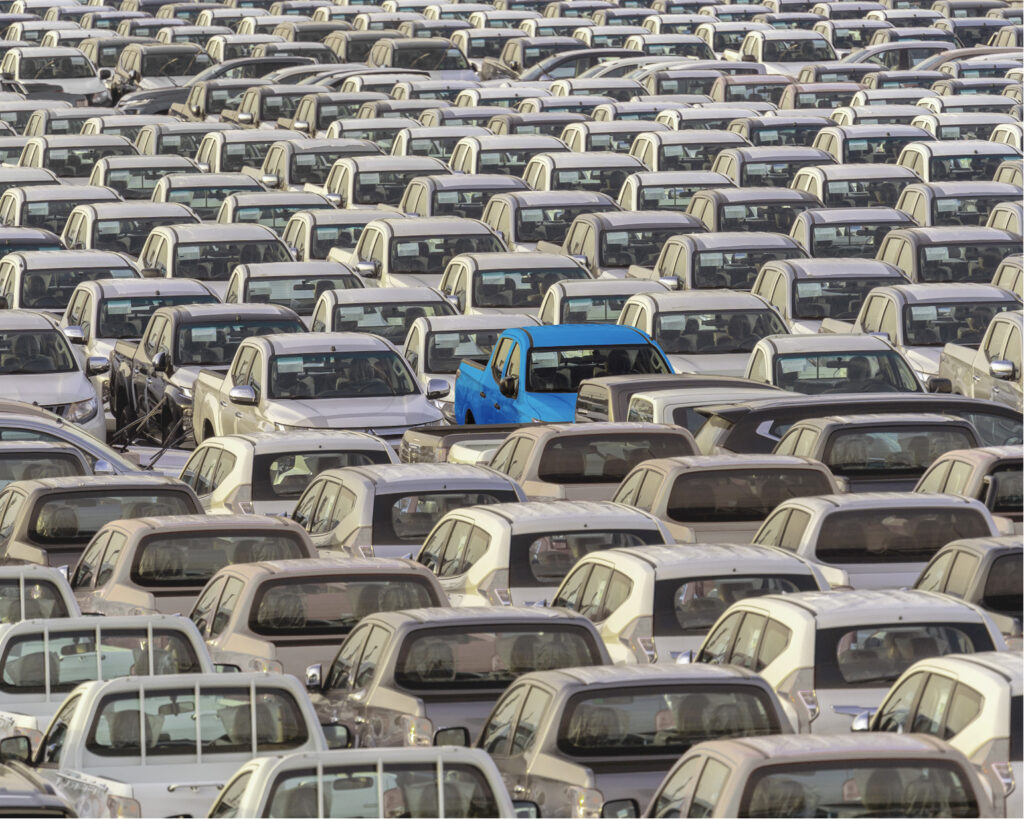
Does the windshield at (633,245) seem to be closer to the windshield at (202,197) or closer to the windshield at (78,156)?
the windshield at (202,197)

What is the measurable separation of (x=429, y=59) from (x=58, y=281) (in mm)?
20660

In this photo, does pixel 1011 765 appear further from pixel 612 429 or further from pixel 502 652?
pixel 612 429

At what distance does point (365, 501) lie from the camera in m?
17.2

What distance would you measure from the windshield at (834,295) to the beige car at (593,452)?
7764 millimetres

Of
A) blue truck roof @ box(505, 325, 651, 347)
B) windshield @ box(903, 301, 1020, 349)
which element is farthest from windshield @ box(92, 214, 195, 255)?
windshield @ box(903, 301, 1020, 349)

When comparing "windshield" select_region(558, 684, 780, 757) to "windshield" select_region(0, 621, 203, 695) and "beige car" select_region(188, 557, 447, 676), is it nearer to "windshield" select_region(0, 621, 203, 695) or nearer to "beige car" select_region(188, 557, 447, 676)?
"windshield" select_region(0, 621, 203, 695)

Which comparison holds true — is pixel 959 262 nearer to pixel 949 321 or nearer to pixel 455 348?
pixel 949 321

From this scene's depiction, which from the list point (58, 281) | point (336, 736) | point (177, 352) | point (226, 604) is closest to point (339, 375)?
point (177, 352)

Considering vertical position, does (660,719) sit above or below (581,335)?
above

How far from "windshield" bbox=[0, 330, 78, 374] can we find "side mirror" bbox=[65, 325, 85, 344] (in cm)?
80

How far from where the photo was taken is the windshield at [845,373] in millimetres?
22859

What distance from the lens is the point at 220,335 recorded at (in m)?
26.2

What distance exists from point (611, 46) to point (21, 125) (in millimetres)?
11948

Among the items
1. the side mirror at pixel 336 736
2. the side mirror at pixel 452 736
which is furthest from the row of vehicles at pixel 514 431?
the side mirror at pixel 336 736
